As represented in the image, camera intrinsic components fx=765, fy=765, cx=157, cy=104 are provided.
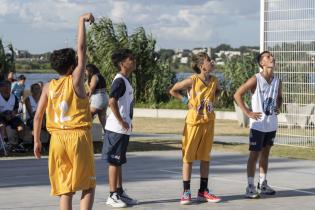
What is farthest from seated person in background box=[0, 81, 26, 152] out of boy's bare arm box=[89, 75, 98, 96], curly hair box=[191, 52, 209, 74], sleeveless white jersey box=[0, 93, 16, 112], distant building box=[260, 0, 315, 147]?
curly hair box=[191, 52, 209, 74]

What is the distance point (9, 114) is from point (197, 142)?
21.4 ft

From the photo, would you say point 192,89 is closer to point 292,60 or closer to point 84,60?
point 84,60

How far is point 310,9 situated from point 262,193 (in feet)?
25.6

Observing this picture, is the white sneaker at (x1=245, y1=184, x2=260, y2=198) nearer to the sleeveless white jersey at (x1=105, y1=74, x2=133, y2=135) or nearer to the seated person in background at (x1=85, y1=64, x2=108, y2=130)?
the sleeveless white jersey at (x1=105, y1=74, x2=133, y2=135)

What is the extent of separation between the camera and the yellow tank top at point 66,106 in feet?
23.6

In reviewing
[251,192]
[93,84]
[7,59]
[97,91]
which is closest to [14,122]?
[97,91]

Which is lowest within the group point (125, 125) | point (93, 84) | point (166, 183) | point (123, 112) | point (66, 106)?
point (166, 183)

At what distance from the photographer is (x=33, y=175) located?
12.0m

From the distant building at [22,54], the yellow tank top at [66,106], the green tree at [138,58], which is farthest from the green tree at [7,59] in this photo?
A: the yellow tank top at [66,106]

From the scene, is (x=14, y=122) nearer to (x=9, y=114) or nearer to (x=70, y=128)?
(x=9, y=114)

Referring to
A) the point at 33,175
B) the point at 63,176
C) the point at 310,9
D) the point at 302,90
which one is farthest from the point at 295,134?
the point at 63,176

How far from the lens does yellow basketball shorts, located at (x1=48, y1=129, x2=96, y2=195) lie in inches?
282

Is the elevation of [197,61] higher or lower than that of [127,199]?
higher

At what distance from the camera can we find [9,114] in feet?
49.9
